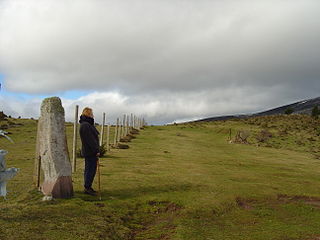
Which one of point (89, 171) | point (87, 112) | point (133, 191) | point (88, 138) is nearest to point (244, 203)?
point (133, 191)

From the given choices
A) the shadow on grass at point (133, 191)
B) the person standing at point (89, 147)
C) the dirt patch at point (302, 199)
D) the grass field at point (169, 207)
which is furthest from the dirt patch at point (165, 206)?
the dirt patch at point (302, 199)

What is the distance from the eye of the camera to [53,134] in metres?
10.8

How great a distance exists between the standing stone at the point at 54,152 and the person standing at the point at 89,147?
729 mm

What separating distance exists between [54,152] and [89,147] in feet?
4.10

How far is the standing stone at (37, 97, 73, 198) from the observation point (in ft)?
34.3

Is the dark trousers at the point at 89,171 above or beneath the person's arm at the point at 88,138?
beneath

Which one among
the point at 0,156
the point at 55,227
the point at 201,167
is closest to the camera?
the point at 0,156

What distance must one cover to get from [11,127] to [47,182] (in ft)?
101

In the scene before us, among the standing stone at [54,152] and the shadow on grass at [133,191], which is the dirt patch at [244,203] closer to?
the shadow on grass at [133,191]

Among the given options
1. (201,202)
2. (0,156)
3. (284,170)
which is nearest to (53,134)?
(0,156)

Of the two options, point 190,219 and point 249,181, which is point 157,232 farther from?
point 249,181

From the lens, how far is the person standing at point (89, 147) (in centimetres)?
1143

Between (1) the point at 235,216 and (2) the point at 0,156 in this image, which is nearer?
(2) the point at 0,156

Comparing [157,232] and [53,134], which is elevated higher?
[53,134]
